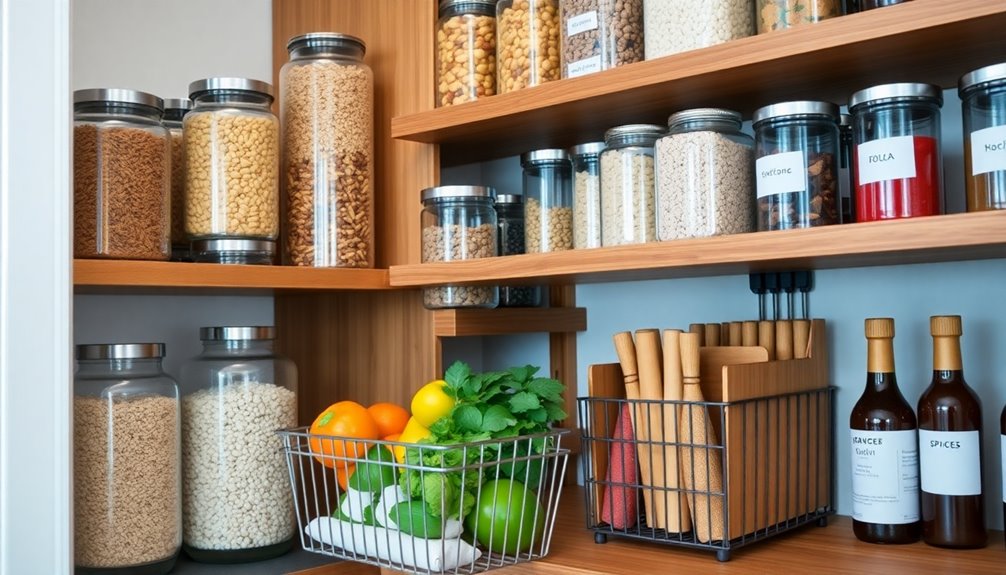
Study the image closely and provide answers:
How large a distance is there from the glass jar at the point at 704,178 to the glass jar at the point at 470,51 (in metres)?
0.34

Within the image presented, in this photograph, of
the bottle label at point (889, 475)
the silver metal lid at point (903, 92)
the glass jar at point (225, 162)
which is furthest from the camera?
the glass jar at point (225, 162)

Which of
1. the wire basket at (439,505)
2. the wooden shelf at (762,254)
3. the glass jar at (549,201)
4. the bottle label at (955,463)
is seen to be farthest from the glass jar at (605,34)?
the bottle label at (955,463)

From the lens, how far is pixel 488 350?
177 centimetres

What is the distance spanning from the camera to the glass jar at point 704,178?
1078 mm

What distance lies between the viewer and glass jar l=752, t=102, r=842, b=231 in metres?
1.04

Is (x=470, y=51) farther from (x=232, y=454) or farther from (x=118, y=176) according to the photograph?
(x=232, y=454)

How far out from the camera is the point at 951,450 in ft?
3.49

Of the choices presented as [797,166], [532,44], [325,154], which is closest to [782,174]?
[797,166]

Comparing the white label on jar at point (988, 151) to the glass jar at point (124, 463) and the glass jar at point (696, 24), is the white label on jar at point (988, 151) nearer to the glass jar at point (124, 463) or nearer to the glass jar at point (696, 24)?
the glass jar at point (696, 24)

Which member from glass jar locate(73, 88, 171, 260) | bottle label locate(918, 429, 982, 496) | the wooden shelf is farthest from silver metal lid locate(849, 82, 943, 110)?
glass jar locate(73, 88, 171, 260)

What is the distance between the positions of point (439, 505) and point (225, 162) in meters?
0.56

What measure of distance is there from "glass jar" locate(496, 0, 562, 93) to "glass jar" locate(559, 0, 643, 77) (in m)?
0.06

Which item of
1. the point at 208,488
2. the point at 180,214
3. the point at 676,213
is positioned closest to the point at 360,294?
the point at 180,214
